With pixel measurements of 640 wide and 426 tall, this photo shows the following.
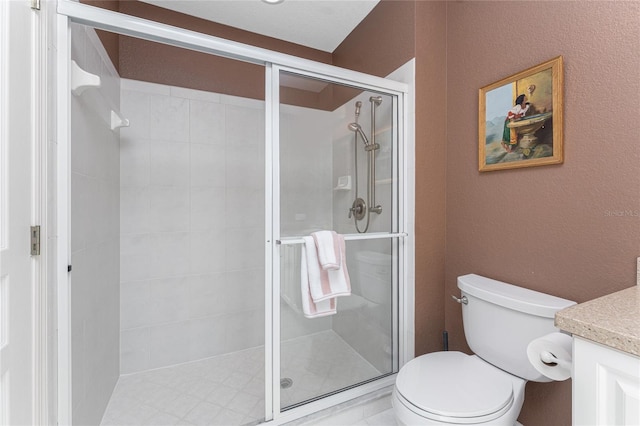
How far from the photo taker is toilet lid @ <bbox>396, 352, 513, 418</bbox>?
101cm

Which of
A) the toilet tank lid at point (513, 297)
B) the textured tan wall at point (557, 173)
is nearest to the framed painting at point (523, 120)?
the textured tan wall at point (557, 173)

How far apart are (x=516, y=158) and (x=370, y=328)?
124cm

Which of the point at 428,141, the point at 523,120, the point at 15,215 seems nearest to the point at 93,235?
the point at 15,215

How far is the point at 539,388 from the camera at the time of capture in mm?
1289

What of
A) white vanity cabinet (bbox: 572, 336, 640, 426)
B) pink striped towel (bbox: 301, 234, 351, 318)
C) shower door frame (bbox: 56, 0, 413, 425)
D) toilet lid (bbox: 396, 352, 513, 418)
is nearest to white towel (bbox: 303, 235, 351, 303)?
pink striped towel (bbox: 301, 234, 351, 318)

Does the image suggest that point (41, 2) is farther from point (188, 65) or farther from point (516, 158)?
point (516, 158)

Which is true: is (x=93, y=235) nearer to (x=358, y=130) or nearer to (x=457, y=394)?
(x=358, y=130)

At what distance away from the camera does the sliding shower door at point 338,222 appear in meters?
1.42

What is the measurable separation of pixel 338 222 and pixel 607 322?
1098mm

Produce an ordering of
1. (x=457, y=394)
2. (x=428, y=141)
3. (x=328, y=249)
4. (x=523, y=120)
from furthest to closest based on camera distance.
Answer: (x=428, y=141) → (x=328, y=249) → (x=523, y=120) → (x=457, y=394)

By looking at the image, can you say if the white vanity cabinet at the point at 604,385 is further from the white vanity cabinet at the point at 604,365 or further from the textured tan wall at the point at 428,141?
the textured tan wall at the point at 428,141

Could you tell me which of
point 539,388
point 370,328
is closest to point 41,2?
point 370,328

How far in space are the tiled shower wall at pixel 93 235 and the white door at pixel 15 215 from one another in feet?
0.88

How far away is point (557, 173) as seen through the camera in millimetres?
1215
